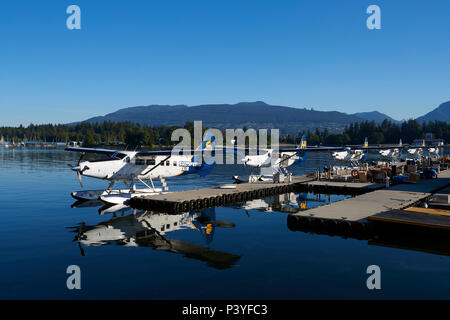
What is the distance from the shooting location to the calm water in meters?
11.9

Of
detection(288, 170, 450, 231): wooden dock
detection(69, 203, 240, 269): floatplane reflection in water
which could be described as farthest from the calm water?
detection(288, 170, 450, 231): wooden dock

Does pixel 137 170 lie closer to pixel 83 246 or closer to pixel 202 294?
pixel 83 246

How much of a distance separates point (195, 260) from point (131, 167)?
13561 millimetres

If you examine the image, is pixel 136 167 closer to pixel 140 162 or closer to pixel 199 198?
pixel 140 162

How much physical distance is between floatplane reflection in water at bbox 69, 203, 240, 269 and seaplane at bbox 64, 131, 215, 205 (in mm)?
2436

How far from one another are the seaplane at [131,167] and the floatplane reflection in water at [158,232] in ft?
7.99

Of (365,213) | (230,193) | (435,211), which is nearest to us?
(435,211)

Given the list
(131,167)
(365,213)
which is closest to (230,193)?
(131,167)

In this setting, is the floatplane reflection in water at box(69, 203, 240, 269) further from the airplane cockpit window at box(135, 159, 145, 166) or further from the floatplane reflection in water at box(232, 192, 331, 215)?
the floatplane reflection in water at box(232, 192, 331, 215)

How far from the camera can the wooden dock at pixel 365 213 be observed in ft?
58.7

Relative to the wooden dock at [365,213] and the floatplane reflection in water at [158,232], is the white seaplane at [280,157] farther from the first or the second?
the floatplane reflection in water at [158,232]

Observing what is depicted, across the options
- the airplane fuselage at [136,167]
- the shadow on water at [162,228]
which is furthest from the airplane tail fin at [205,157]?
the shadow on water at [162,228]

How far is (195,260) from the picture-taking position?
49.1 feet
